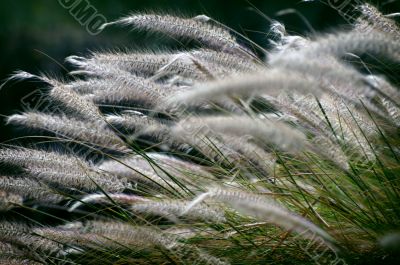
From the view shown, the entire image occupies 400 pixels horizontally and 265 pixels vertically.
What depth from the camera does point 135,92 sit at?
5.77 feet

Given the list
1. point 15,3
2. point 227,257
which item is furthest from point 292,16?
point 227,257

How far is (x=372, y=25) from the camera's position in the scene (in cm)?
174

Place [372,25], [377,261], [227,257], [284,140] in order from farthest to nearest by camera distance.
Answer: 1. [372,25]
2. [227,257]
3. [377,261]
4. [284,140]

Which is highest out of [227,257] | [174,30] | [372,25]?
[372,25]

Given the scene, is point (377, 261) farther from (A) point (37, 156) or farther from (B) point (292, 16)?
(B) point (292, 16)

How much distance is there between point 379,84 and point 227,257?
530mm

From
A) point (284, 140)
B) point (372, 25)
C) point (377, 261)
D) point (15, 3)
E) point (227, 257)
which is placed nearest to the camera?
point (284, 140)

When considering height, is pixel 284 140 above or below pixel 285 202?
above

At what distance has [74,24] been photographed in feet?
13.9

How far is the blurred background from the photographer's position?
13.7 feet

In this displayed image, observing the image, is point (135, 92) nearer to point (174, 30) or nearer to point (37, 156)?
point (174, 30)

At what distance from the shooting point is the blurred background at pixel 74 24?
13.7 ft

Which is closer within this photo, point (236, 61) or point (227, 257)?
point (227, 257)

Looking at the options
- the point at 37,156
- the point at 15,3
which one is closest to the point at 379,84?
the point at 37,156
